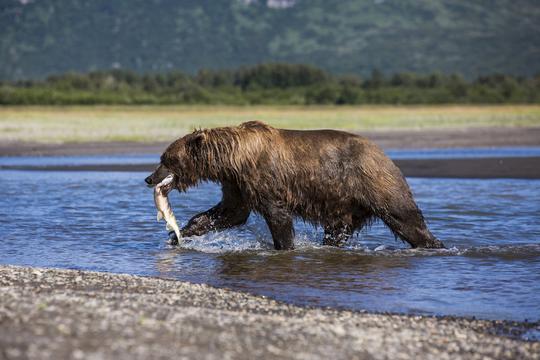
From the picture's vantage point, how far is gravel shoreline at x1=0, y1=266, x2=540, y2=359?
552cm

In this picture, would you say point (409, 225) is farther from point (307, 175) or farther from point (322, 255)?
point (307, 175)

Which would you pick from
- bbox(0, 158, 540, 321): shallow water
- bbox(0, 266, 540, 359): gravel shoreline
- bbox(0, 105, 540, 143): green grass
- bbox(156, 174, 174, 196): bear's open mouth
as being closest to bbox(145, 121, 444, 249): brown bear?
bbox(156, 174, 174, 196): bear's open mouth

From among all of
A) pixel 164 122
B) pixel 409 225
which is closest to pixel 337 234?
pixel 409 225

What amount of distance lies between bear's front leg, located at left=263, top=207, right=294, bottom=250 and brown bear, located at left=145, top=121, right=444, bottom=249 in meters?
0.01

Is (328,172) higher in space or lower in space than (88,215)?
higher

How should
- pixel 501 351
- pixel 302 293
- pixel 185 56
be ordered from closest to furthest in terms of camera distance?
pixel 501 351
pixel 302 293
pixel 185 56

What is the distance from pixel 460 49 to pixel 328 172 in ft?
497

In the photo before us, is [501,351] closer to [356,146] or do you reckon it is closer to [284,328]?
[284,328]

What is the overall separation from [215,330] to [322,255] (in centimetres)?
441

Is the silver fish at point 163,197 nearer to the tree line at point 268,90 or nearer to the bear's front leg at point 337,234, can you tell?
the bear's front leg at point 337,234

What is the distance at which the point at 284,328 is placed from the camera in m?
6.29

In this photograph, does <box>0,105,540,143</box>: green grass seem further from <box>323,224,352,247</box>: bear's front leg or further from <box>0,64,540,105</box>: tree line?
<box>323,224,352,247</box>: bear's front leg

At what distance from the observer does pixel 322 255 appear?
10.4 m

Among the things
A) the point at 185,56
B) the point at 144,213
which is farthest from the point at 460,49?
the point at 144,213
